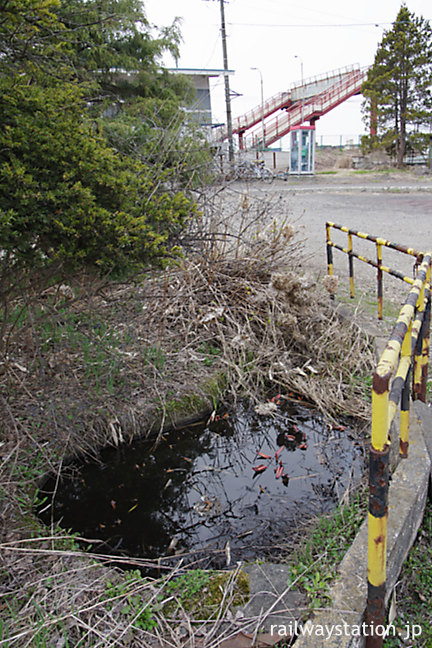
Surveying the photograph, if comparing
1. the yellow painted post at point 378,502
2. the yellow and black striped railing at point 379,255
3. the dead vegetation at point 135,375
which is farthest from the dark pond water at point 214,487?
the yellow and black striped railing at point 379,255

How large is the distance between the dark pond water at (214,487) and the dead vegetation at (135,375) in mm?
216

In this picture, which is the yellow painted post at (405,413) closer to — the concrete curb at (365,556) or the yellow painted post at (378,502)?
the concrete curb at (365,556)

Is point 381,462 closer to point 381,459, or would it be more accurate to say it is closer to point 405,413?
point 381,459

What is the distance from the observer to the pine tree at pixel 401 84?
2227cm

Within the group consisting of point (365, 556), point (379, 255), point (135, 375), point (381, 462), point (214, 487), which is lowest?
point (214, 487)

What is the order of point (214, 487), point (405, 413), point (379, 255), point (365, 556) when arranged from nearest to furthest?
point (365, 556) → point (405, 413) → point (214, 487) → point (379, 255)

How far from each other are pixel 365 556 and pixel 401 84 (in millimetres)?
26391

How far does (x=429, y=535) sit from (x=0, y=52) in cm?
341

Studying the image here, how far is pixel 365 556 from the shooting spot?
6.57ft

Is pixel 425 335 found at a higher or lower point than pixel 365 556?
higher

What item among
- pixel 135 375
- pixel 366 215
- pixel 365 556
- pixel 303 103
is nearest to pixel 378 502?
pixel 365 556

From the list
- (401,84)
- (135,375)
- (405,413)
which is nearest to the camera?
(405,413)

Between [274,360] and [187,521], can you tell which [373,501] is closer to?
[187,521]

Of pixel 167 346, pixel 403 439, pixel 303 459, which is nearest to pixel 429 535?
pixel 403 439
